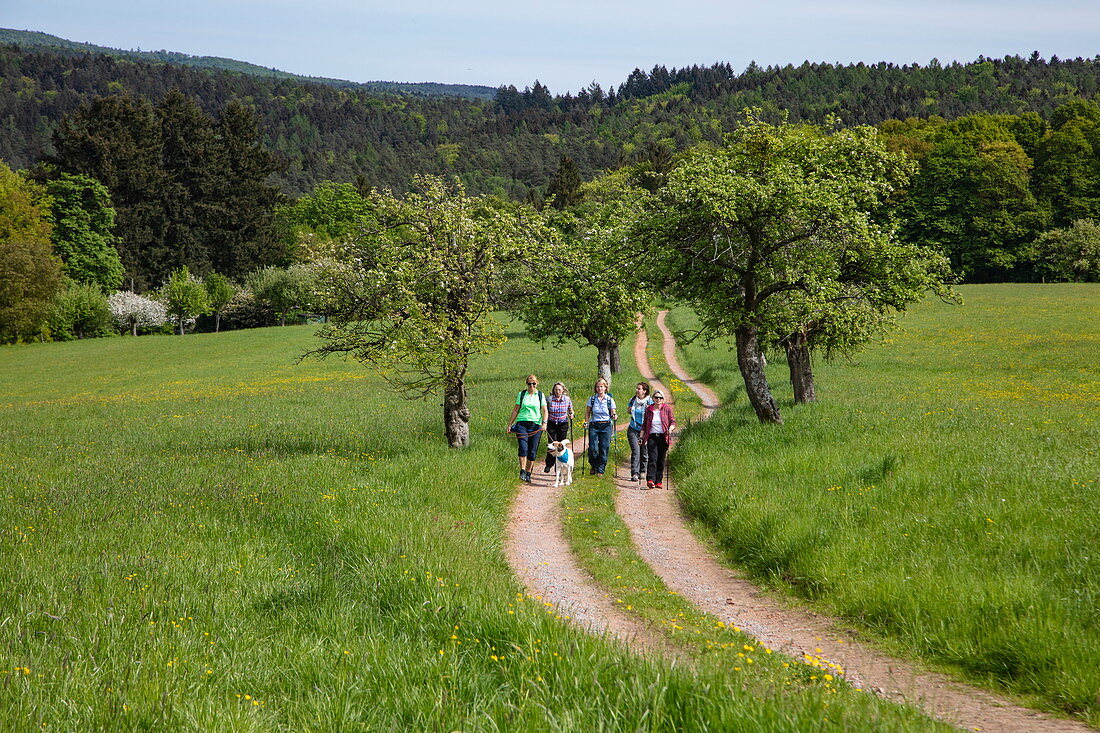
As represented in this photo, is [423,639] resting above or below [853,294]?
below

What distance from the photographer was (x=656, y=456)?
1523 cm

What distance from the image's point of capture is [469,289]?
16.0m

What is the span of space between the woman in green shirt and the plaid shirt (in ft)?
1.01

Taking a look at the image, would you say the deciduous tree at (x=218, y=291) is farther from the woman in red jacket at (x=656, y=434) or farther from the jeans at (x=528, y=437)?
the woman in red jacket at (x=656, y=434)

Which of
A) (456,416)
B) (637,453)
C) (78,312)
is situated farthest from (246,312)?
(637,453)

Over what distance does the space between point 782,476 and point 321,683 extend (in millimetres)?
9339

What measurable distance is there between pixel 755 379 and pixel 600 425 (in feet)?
14.8

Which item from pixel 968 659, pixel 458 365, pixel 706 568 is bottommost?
pixel 706 568

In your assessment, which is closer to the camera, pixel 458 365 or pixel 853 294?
pixel 458 365

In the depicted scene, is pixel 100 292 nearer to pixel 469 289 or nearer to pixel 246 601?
pixel 469 289

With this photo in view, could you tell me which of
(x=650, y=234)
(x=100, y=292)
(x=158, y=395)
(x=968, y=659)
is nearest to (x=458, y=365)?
(x=650, y=234)

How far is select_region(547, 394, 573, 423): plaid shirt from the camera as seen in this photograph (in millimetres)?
15938

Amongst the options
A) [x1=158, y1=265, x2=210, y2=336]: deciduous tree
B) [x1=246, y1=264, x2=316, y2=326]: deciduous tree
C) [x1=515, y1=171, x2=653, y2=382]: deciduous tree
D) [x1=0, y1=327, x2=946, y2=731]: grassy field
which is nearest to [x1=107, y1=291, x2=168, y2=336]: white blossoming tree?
[x1=158, y1=265, x2=210, y2=336]: deciduous tree

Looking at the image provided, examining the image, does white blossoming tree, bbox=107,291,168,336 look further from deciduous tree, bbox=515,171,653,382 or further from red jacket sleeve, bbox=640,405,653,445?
red jacket sleeve, bbox=640,405,653,445
